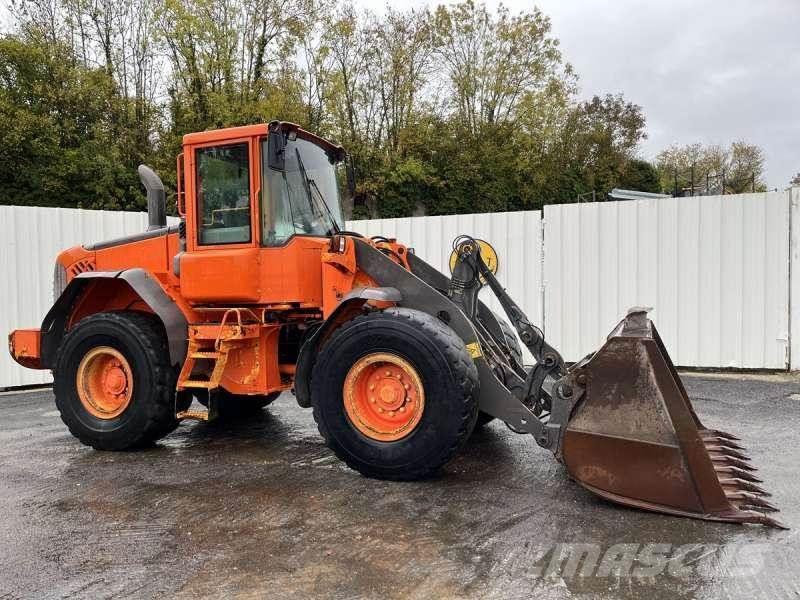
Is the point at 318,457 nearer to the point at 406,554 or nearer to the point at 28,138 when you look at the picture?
the point at 406,554

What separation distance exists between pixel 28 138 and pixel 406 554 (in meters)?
19.2

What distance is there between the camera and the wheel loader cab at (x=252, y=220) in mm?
5102

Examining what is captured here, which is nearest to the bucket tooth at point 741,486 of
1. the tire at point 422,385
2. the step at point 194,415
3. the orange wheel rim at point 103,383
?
the tire at point 422,385

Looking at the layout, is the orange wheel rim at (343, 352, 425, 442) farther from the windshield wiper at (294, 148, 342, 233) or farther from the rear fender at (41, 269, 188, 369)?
the rear fender at (41, 269, 188, 369)

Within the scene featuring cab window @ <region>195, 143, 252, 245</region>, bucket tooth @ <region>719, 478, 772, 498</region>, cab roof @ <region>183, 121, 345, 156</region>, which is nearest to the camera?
bucket tooth @ <region>719, 478, 772, 498</region>

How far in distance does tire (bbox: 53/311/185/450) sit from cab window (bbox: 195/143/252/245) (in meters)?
0.93

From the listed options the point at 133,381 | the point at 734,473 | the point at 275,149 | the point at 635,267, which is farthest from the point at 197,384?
the point at 635,267

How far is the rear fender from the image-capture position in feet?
17.4

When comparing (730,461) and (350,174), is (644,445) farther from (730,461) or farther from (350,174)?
(350,174)

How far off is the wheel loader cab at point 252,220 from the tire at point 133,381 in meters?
0.52

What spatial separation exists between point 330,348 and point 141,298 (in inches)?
82.0

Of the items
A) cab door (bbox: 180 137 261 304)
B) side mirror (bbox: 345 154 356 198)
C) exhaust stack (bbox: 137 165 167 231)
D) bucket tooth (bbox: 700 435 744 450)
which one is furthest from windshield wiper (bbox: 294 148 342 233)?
bucket tooth (bbox: 700 435 744 450)

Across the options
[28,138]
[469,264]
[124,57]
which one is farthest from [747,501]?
[124,57]

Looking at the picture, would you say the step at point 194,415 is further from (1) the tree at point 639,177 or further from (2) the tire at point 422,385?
(1) the tree at point 639,177
